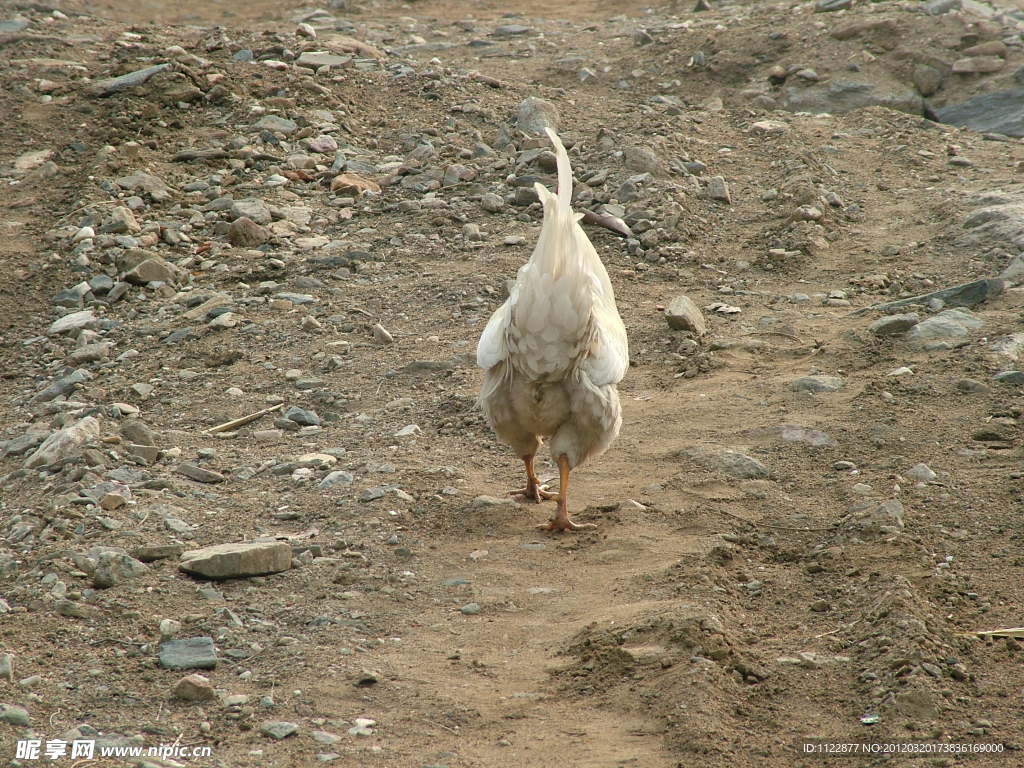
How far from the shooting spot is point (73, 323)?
7766 millimetres

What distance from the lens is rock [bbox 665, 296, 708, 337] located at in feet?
24.0

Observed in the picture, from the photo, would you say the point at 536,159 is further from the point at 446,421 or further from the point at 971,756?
the point at 971,756

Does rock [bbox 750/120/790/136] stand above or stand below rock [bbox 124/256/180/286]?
above

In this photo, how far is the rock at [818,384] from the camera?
6320mm

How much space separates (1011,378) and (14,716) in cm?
537

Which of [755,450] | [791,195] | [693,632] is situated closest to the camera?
[693,632]

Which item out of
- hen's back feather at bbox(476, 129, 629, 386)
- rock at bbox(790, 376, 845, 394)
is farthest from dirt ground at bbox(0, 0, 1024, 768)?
hen's back feather at bbox(476, 129, 629, 386)

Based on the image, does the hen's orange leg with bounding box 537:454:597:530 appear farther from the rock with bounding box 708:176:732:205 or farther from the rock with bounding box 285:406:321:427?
the rock with bounding box 708:176:732:205

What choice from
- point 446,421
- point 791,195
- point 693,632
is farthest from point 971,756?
point 791,195

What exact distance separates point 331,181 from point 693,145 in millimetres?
3760

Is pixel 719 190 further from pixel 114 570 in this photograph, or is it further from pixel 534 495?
pixel 114 570

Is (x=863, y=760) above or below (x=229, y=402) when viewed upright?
above

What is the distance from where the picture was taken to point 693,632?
3811 millimetres

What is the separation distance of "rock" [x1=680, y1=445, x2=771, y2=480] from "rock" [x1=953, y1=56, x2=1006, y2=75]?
790 centimetres
